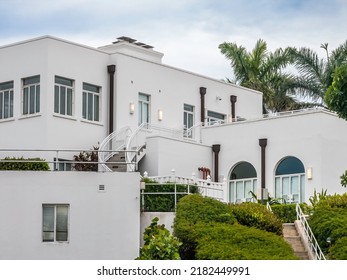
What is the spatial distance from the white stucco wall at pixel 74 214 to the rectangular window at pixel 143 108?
11602mm

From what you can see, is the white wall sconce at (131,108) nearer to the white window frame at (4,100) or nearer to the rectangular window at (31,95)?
the rectangular window at (31,95)

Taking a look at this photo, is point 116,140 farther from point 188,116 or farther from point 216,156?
point 188,116

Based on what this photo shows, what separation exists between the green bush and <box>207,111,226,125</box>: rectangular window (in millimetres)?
15307

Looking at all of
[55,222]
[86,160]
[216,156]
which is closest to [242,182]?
[216,156]

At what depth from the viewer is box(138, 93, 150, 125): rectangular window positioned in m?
52.8

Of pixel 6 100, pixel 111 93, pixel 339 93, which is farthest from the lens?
pixel 111 93

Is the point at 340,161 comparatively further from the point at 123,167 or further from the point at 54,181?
the point at 54,181

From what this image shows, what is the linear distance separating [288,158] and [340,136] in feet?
7.59

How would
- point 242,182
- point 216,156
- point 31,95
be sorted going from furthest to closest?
point 216,156 → point 242,182 → point 31,95

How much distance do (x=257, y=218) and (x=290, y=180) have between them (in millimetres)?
9447

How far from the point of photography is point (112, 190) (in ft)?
135

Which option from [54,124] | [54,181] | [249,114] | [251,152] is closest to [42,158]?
[54,124]

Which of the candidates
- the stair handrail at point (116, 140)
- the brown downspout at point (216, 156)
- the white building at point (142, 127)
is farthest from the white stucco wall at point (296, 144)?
the stair handrail at point (116, 140)

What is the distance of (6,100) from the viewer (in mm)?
50344
